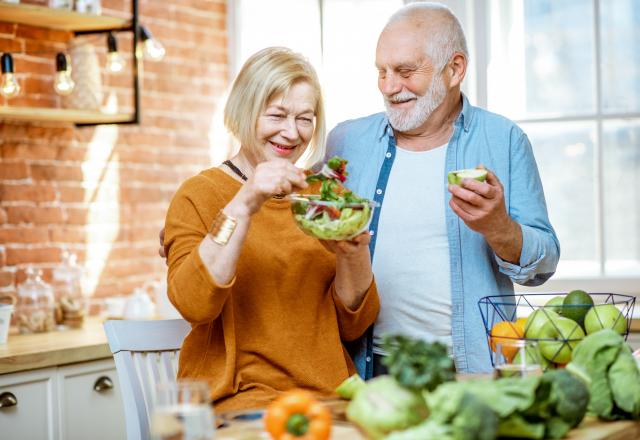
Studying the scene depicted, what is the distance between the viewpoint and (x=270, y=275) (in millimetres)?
2254

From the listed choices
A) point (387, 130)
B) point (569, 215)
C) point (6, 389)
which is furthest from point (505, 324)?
point (569, 215)

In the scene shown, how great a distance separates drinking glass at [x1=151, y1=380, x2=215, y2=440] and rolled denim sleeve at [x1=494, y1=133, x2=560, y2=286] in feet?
4.18

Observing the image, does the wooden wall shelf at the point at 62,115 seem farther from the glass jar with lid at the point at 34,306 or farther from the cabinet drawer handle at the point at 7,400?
the cabinet drawer handle at the point at 7,400

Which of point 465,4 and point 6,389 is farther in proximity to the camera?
point 465,4

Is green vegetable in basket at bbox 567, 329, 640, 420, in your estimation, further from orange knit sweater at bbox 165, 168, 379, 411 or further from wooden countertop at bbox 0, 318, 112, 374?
wooden countertop at bbox 0, 318, 112, 374

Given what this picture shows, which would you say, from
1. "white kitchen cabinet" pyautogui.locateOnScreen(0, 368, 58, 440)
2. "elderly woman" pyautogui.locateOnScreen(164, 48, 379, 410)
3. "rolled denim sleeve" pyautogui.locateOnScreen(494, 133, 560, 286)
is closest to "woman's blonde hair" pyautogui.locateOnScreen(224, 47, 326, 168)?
"elderly woman" pyautogui.locateOnScreen(164, 48, 379, 410)

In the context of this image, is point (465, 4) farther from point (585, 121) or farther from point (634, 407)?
point (634, 407)

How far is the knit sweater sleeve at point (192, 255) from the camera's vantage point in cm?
200

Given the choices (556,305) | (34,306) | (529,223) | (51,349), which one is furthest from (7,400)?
(556,305)

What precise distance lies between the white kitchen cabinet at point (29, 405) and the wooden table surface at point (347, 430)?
1480 millimetres

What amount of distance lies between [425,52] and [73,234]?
1795 mm

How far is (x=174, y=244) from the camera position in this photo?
2148mm

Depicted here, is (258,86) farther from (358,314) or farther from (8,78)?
(8,78)

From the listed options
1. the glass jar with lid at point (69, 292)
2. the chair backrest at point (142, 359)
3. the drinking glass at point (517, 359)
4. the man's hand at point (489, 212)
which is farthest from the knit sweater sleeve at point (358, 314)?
the glass jar with lid at point (69, 292)
